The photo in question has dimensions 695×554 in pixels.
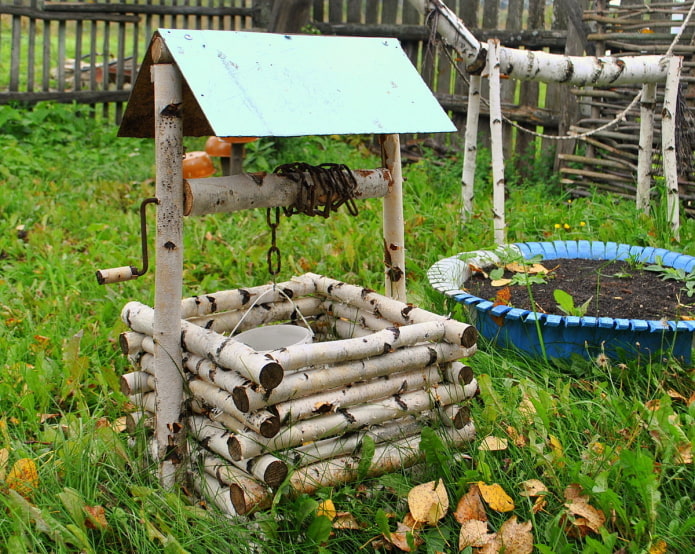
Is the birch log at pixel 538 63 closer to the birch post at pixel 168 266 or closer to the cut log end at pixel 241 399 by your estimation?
the birch post at pixel 168 266

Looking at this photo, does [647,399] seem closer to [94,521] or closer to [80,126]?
[94,521]

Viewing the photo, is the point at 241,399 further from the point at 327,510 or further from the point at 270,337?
the point at 270,337

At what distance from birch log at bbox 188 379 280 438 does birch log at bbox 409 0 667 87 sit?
7.89 feet

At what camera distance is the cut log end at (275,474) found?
1768mm

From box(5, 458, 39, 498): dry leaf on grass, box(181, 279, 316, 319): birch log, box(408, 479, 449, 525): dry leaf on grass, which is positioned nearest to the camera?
box(408, 479, 449, 525): dry leaf on grass

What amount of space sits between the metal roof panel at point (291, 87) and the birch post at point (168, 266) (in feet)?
0.23

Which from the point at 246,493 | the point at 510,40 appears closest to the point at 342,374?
the point at 246,493

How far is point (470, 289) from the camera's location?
308 centimetres

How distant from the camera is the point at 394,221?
2.30m

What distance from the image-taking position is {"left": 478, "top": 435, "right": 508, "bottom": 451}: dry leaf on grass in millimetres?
2062

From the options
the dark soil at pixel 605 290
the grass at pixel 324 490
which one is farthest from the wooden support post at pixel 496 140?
the dark soil at pixel 605 290

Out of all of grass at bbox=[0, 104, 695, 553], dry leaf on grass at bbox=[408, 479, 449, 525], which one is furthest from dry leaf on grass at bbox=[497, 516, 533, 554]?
dry leaf on grass at bbox=[408, 479, 449, 525]

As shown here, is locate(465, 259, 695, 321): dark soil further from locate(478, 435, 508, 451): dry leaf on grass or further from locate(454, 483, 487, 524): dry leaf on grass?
locate(454, 483, 487, 524): dry leaf on grass

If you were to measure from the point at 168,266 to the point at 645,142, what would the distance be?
3.22m
